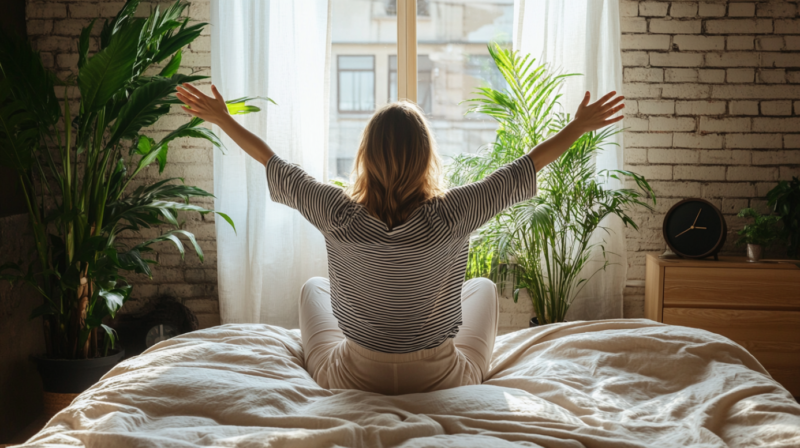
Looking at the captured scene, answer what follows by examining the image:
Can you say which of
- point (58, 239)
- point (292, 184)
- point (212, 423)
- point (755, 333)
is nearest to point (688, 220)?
point (755, 333)

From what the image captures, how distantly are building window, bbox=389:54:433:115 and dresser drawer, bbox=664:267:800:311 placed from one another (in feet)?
4.96

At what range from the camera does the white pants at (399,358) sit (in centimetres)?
142

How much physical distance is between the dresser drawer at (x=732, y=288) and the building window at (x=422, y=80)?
4.96ft

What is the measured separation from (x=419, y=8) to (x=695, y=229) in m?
1.82

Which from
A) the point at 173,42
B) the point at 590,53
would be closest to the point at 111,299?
the point at 173,42

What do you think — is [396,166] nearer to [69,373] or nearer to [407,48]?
[69,373]

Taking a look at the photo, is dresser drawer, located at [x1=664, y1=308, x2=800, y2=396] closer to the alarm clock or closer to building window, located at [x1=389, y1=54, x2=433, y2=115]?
the alarm clock

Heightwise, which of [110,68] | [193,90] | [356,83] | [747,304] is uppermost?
[356,83]

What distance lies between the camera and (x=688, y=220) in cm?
291

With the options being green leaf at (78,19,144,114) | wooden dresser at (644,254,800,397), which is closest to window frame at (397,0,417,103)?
green leaf at (78,19,144,114)

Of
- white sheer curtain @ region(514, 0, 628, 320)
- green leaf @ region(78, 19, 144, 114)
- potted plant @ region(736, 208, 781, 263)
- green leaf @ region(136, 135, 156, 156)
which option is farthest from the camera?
white sheer curtain @ region(514, 0, 628, 320)

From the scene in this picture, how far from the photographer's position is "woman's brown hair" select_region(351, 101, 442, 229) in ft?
4.54

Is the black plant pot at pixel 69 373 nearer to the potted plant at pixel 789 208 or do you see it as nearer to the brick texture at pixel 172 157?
the brick texture at pixel 172 157

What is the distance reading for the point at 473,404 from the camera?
123cm
